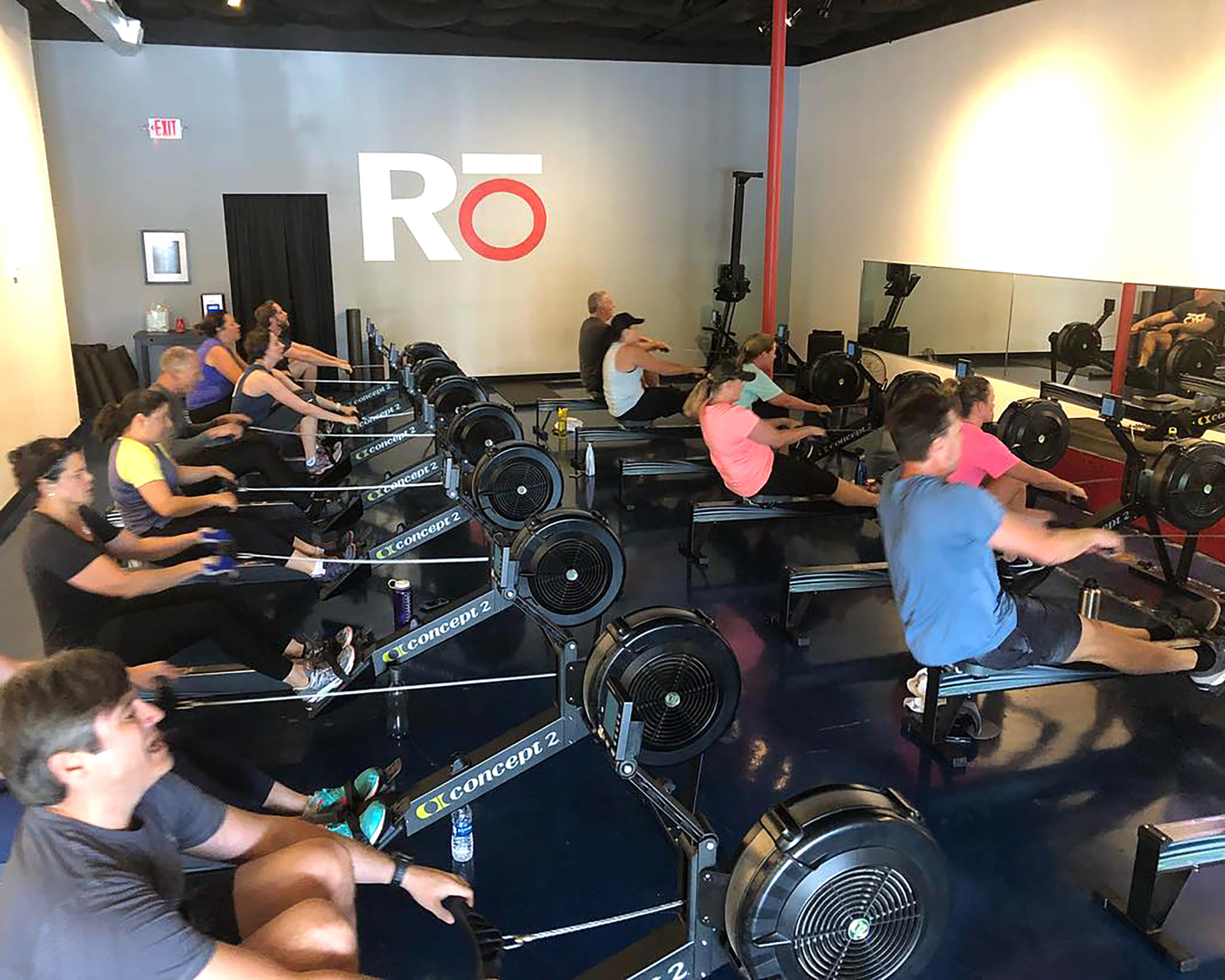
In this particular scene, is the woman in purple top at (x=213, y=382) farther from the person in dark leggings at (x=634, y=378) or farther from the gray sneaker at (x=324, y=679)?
the gray sneaker at (x=324, y=679)

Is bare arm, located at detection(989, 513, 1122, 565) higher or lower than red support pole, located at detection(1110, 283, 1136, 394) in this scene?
lower

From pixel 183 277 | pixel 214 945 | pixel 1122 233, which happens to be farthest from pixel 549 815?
pixel 183 277

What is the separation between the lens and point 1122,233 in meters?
4.80

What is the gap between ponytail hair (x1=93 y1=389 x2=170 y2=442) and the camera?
297 centimetres

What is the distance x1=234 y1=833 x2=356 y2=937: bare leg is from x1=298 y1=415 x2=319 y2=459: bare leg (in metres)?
3.58

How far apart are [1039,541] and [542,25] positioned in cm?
658

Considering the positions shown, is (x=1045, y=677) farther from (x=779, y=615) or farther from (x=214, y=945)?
(x=214, y=945)

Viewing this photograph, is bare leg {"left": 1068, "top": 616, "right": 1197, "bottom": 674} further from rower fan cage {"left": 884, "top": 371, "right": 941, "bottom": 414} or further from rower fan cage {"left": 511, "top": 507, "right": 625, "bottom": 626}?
rower fan cage {"left": 884, "top": 371, "right": 941, "bottom": 414}

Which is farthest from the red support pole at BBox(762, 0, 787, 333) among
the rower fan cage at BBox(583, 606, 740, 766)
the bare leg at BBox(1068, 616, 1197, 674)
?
the rower fan cage at BBox(583, 606, 740, 766)

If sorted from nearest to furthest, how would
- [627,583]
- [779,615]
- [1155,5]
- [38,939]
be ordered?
[38,939] → [779,615] → [627,583] → [1155,5]

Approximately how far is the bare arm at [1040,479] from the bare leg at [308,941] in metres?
2.84

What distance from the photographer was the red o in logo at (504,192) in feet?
25.2

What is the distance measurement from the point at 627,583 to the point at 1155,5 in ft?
12.3

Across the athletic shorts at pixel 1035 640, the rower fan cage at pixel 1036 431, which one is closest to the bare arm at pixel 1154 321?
the rower fan cage at pixel 1036 431
